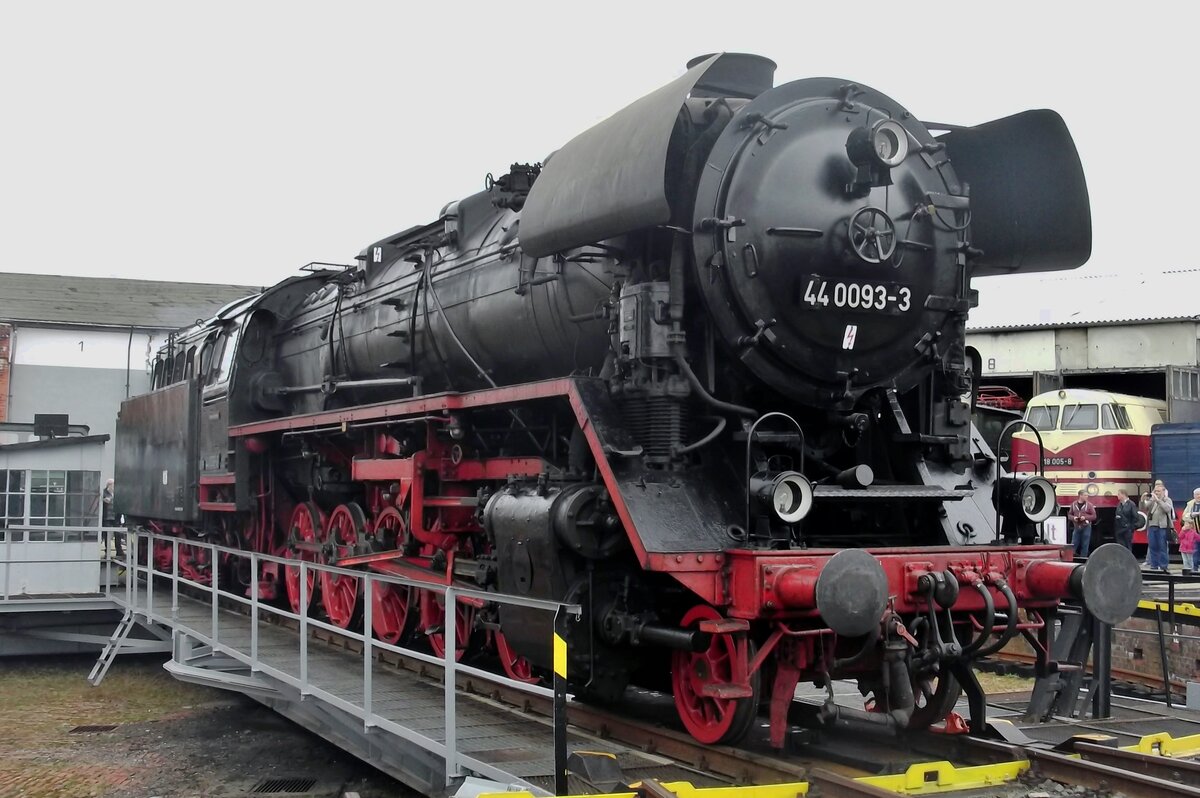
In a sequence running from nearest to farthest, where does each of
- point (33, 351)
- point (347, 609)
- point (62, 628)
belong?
point (347, 609) → point (62, 628) → point (33, 351)

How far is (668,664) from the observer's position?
6539 millimetres

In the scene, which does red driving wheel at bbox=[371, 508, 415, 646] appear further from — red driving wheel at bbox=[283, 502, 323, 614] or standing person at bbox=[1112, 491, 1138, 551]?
standing person at bbox=[1112, 491, 1138, 551]

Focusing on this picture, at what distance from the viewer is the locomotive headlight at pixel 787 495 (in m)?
5.66

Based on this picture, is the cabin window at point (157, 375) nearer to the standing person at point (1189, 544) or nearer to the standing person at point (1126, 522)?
the standing person at point (1126, 522)

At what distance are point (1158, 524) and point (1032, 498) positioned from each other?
11.4m

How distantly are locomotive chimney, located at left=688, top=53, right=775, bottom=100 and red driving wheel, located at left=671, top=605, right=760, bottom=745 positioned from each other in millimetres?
3049

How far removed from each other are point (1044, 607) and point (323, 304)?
8.05 meters

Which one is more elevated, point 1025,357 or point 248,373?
point 1025,357

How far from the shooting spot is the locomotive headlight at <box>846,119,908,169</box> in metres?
6.00

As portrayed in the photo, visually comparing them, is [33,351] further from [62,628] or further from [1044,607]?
[1044,607]

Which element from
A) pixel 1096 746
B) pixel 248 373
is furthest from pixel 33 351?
pixel 1096 746

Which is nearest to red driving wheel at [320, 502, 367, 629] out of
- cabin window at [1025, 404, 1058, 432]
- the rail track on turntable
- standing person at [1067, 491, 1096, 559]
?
the rail track on turntable

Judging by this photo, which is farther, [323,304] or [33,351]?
[33,351]

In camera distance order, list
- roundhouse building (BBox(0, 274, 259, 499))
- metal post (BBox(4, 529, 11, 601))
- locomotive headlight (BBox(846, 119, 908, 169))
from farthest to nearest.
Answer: roundhouse building (BBox(0, 274, 259, 499)) < metal post (BBox(4, 529, 11, 601)) < locomotive headlight (BBox(846, 119, 908, 169))
